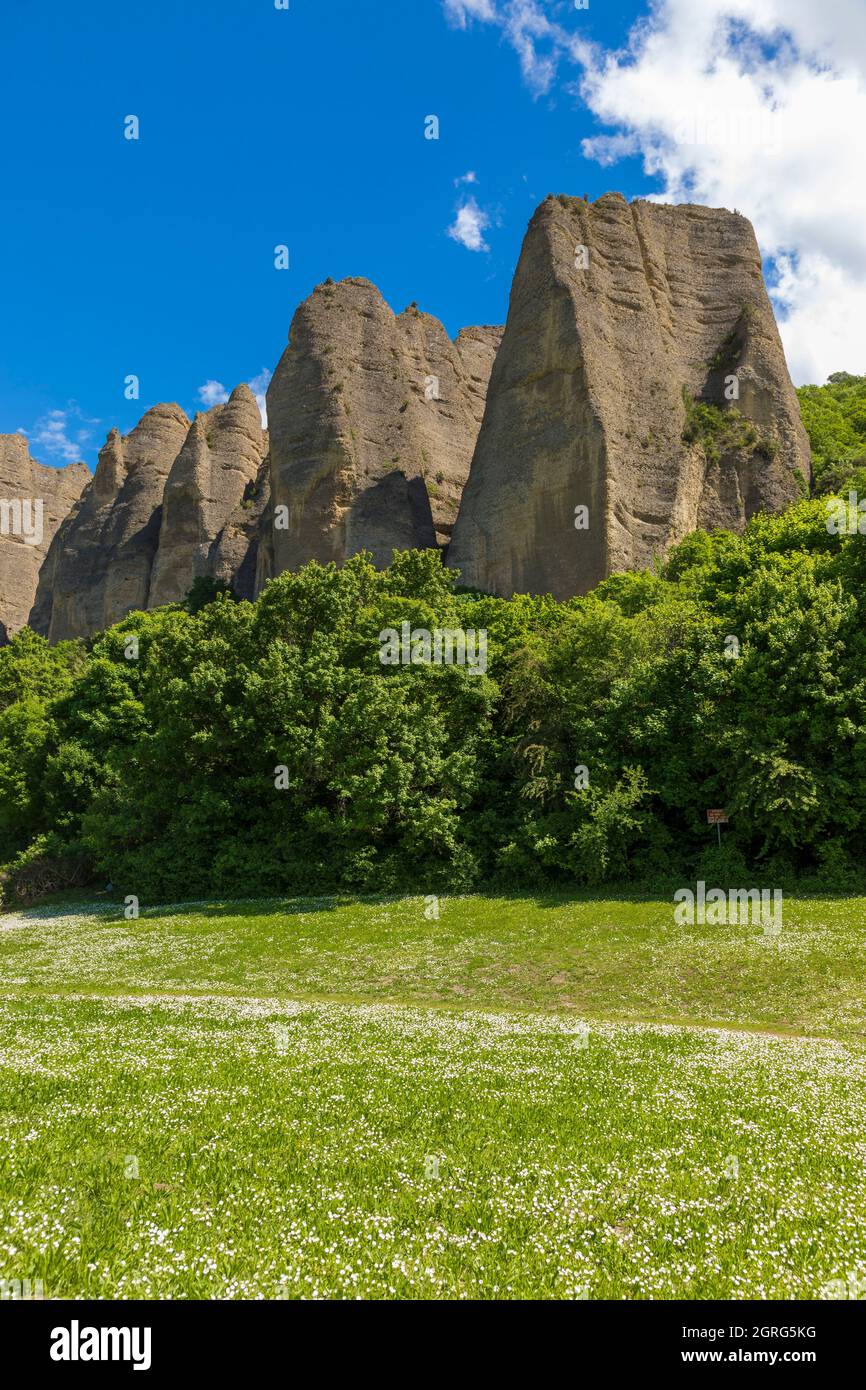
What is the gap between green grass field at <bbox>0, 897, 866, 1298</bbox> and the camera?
539 cm

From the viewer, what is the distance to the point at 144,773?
38.5 meters

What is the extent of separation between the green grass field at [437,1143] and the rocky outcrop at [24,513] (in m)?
120

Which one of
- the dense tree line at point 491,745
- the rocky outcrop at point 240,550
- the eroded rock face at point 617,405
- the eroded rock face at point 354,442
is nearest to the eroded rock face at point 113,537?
the rocky outcrop at point 240,550

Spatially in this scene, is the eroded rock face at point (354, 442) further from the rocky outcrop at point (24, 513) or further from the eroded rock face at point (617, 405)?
the rocky outcrop at point (24, 513)

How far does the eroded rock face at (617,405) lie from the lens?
5519 cm

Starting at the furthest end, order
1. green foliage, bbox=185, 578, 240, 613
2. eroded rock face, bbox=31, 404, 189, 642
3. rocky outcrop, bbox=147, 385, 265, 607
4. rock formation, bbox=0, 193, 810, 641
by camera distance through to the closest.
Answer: eroded rock face, bbox=31, 404, 189, 642 → rocky outcrop, bbox=147, 385, 265, 607 → green foliage, bbox=185, 578, 240, 613 → rock formation, bbox=0, 193, 810, 641

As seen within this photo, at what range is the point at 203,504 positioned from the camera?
8562 cm

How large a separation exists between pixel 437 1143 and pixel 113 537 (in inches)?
3879

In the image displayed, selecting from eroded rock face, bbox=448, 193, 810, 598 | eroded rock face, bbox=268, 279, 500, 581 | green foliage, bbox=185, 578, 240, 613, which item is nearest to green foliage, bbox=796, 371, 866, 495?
eroded rock face, bbox=448, 193, 810, 598

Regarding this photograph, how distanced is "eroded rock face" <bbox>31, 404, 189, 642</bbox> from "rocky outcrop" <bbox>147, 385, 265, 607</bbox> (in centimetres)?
447

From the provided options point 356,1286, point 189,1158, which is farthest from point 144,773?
point 356,1286

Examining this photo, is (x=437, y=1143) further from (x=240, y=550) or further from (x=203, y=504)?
(x=203, y=504)

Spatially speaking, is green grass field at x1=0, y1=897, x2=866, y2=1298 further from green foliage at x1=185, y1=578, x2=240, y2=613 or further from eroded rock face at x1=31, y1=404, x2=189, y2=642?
eroded rock face at x1=31, y1=404, x2=189, y2=642
